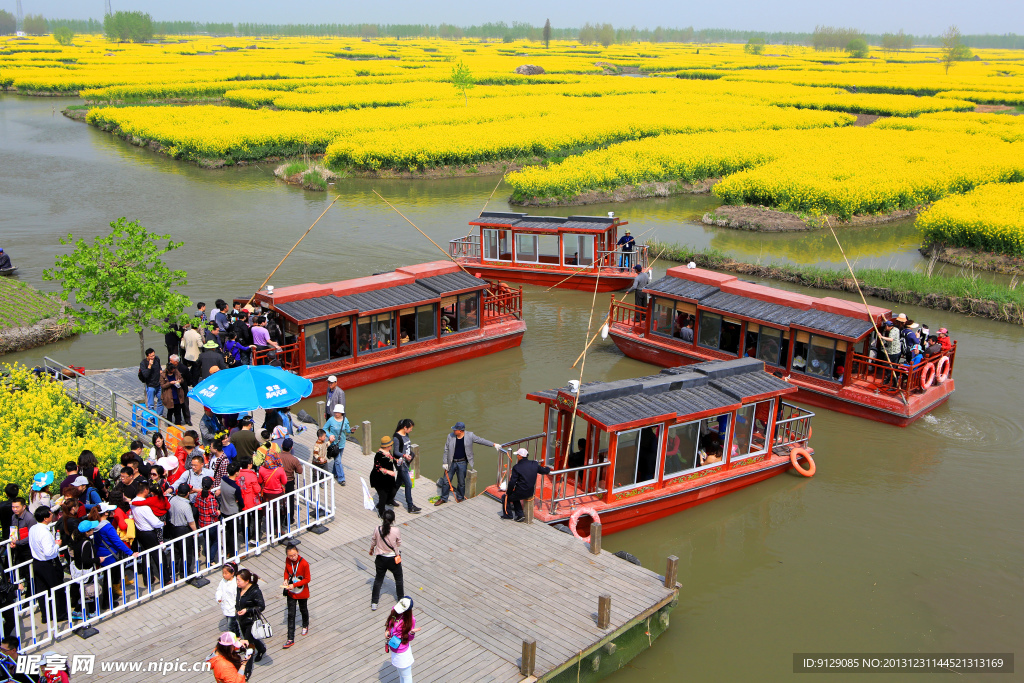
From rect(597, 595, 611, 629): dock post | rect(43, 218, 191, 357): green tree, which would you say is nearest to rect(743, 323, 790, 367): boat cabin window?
rect(597, 595, 611, 629): dock post

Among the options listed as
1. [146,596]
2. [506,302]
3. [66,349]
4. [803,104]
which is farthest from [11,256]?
[803,104]

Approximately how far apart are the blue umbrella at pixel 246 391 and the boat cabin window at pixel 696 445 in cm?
699

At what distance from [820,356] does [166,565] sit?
51.7ft

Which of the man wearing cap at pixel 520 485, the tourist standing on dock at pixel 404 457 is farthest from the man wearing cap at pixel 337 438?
the man wearing cap at pixel 520 485

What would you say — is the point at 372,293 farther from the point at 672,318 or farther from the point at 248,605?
the point at 248,605

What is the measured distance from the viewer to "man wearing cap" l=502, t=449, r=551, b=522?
46.4 ft

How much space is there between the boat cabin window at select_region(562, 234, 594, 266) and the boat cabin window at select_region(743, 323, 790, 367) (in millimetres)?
9589

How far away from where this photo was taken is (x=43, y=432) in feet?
52.7

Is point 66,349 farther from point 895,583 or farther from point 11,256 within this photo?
point 895,583

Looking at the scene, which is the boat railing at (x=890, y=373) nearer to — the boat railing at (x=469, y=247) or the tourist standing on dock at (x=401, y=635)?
the tourist standing on dock at (x=401, y=635)

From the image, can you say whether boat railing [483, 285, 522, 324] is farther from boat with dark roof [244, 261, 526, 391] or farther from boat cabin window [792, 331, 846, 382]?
boat cabin window [792, 331, 846, 382]

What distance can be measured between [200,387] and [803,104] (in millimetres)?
84668

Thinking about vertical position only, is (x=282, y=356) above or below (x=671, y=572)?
above

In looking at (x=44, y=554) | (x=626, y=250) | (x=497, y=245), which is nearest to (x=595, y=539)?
(x=44, y=554)
